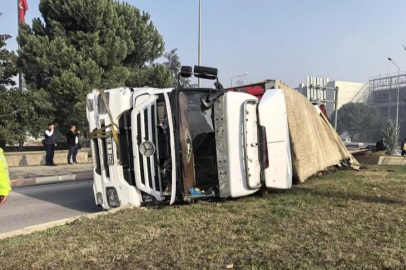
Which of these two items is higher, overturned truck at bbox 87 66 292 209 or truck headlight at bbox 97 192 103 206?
overturned truck at bbox 87 66 292 209

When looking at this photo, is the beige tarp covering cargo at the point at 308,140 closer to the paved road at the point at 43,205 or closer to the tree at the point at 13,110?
the paved road at the point at 43,205

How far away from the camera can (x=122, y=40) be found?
1698 centimetres

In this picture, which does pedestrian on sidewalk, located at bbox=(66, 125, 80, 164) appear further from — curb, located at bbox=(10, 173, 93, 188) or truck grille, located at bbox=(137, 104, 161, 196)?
truck grille, located at bbox=(137, 104, 161, 196)

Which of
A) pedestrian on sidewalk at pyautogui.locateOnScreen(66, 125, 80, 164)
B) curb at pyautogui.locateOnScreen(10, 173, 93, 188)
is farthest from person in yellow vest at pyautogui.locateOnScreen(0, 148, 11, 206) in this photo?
pedestrian on sidewalk at pyautogui.locateOnScreen(66, 125, 80, 164)

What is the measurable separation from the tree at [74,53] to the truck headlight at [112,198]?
11.0 meters

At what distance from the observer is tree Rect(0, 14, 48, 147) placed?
13945mm

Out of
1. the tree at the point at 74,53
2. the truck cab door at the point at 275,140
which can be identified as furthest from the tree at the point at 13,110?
the truck cab door at the point at 275,140

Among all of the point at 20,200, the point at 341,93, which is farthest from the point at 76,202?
the point at 341,93

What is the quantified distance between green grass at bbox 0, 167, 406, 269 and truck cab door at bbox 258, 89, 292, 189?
14.5 inches

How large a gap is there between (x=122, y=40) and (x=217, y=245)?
1532 centimetres

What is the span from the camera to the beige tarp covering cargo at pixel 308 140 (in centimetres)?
662

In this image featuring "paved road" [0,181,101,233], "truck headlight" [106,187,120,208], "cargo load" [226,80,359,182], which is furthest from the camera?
"cargo load" [226,80,359,182]

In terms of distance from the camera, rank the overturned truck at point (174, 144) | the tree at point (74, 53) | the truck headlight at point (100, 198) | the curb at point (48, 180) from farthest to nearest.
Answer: the tree at point (74, 53) < the curb at point (48, 180) < the truck headlight at point (100, 198) < the overturned truck at point (174, 144)

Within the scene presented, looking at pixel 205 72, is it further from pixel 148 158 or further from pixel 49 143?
pixel 49 143
